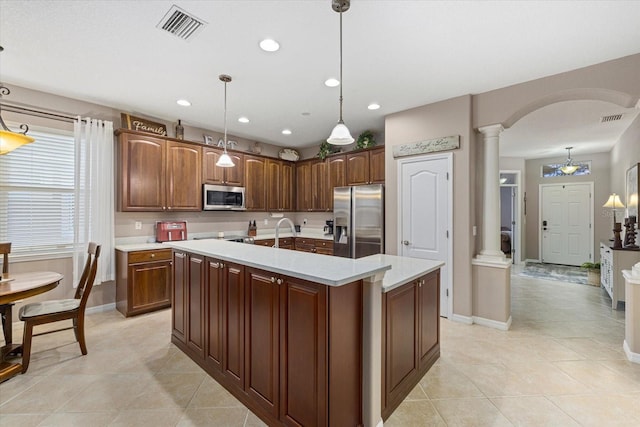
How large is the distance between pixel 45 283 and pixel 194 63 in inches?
90.2

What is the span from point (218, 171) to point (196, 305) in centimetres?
282

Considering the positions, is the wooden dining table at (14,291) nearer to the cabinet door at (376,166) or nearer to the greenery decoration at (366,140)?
the cabinet door at (376,166)

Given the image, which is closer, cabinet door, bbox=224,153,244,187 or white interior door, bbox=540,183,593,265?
cabinet door, bbox=224,153,244,187

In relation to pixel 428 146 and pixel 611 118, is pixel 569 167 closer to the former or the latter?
pixel 611 118

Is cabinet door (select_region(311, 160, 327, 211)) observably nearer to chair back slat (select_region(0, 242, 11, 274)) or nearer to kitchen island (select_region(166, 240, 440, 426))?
kitchen island (select_region(166, 240, 440, 426))

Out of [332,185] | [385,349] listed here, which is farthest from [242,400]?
[332,185]

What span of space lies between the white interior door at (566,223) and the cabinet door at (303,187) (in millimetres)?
5961

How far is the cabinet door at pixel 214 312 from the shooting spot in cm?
225

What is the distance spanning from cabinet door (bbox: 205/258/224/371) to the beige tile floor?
0.19 m

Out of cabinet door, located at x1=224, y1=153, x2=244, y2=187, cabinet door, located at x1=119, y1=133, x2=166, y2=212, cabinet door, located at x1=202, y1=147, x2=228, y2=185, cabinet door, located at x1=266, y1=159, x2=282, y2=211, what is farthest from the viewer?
cabinet door, located at x1=266, y1=159, x2=282, y2=211

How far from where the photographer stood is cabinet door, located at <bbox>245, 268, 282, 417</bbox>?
1.78 meters

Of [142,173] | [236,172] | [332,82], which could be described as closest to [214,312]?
[332,82]

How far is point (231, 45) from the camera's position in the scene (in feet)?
8.12

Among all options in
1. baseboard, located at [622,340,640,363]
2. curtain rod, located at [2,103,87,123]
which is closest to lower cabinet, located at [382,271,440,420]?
baseboard, located at [622,340,640,363]
